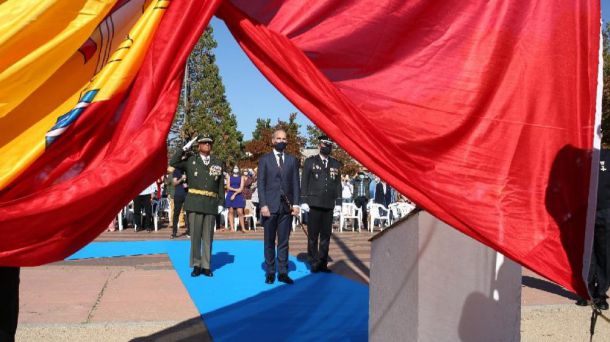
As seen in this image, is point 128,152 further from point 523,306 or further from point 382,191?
point 382,191

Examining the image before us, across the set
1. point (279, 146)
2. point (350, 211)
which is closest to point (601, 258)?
point (279, 146)

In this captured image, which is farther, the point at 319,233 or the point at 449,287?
the point at 319,233

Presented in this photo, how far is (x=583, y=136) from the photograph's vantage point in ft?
9.16

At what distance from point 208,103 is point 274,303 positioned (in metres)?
48.7

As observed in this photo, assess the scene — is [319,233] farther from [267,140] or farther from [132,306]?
[267,140]

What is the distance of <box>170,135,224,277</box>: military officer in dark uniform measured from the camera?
9.06 meters

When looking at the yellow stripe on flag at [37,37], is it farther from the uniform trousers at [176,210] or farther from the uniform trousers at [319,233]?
the uniform trousers at [176,210]

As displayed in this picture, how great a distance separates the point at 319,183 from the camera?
9547 millimetres

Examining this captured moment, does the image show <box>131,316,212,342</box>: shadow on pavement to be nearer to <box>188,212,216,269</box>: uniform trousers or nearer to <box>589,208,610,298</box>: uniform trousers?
<box>188,212,216,269</box>: uniform trousers

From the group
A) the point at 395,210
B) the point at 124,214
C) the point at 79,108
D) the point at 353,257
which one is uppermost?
the point at 79,108

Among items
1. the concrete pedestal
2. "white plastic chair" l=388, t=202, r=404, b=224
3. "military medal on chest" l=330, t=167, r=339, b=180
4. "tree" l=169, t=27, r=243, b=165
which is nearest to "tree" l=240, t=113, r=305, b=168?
"tree" l=169, t=27, r=243, b=165

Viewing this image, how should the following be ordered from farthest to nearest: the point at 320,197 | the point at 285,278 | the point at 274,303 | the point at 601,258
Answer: the point at 320,197 < the point at 285,278 < the point at 601,258 < the point at 274,303

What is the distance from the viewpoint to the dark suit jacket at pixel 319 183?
31.3 ft

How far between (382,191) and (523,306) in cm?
1236
